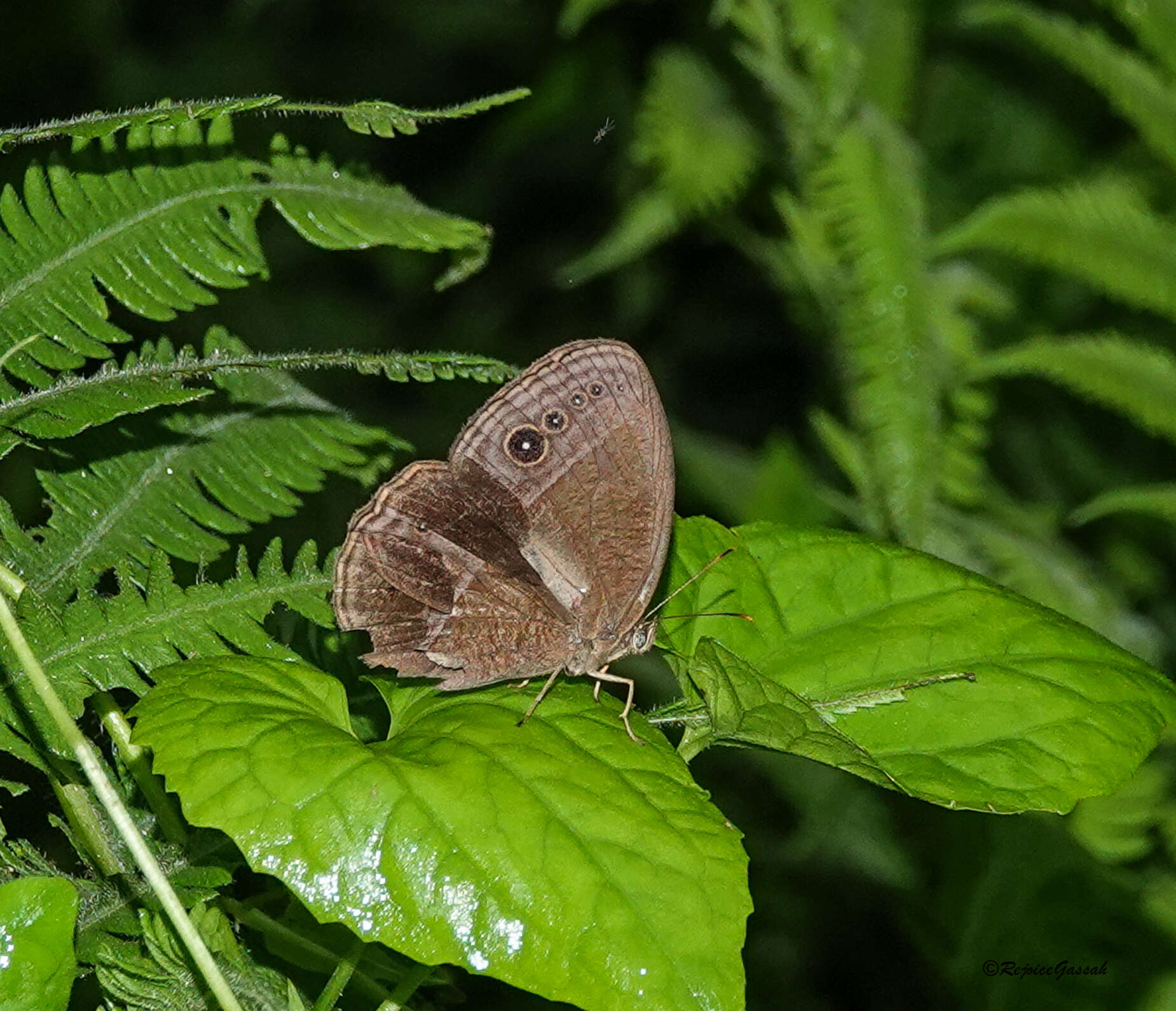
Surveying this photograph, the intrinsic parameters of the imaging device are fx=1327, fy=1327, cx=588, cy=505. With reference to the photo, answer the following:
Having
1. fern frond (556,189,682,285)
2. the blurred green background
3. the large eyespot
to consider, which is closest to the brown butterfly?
the large eyespot

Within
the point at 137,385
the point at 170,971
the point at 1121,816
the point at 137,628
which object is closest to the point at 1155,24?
the point at 1121,816

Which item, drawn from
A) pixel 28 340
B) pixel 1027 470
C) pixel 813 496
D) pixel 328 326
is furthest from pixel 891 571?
pixel 328 326

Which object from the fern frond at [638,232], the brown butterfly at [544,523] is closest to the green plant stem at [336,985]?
the brown butterfly at [544,523]

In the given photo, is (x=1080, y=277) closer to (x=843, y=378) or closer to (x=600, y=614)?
(x=843, y=378)

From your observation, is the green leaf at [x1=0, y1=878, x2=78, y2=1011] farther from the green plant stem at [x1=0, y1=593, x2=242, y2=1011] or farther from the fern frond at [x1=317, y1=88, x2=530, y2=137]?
the fern frond at [x1=317, y1=88, x2=530, y2=137]

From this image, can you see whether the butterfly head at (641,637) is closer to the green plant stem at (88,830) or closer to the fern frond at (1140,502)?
the green plant stem at (88,830)

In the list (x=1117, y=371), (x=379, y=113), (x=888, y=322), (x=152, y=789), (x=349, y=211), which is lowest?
(x=1117, y=371)

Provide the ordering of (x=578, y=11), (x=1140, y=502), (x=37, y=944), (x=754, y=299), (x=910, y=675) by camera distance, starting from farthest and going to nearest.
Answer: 1. (x=754, y=299)
2. (x=578, y=11)
3. (x=1140, y=502)
4. (x=910, y=675)
5. (x=37, y=944)

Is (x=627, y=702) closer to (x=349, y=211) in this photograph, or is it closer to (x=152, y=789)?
(x=152, y=789)
